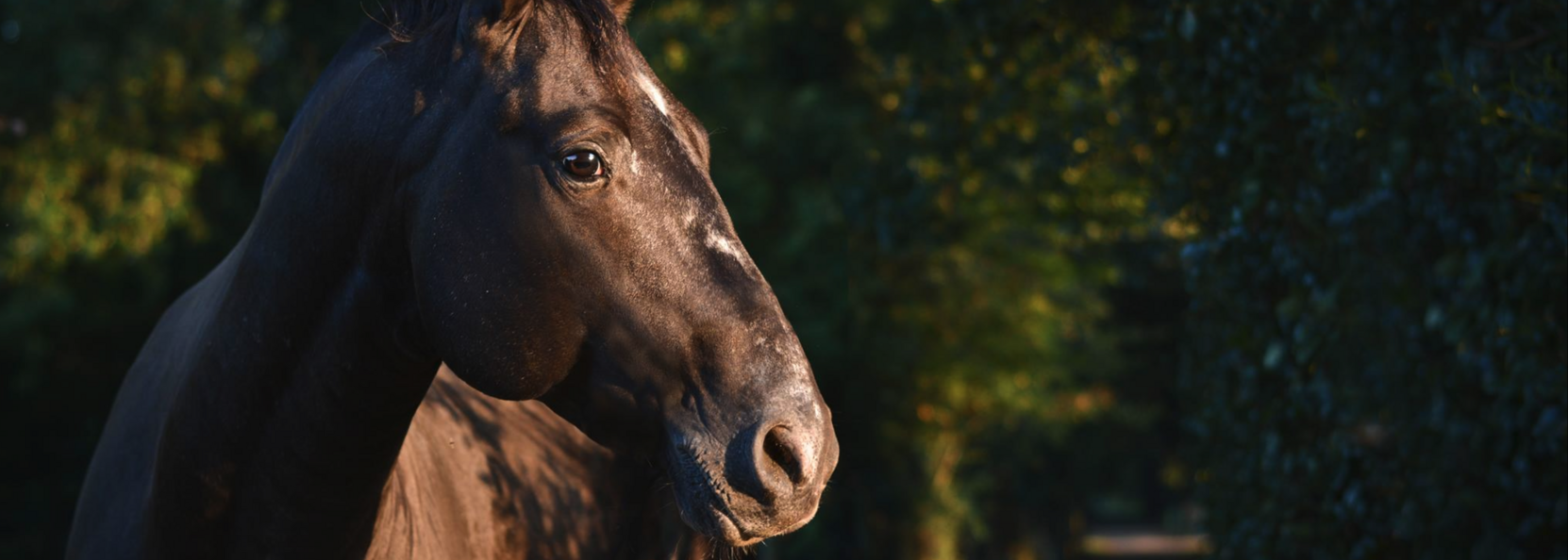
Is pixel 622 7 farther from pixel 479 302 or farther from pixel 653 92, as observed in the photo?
pixel 479 302

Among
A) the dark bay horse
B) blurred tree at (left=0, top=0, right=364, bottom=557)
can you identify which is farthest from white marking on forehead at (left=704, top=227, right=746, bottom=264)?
blurred tree at (left=0, top=0, right=364, bottom=557)

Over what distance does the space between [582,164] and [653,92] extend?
0.23 meters

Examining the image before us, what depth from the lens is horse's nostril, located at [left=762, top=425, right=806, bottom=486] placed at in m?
2.01

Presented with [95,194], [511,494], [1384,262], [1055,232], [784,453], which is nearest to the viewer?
[784,453]

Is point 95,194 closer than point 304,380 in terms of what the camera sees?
No

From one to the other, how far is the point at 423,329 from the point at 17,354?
1375 centimetres

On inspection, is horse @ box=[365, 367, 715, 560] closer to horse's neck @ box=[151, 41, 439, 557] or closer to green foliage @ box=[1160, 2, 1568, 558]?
horse's neck @ box=[151, 41, 439, 557]

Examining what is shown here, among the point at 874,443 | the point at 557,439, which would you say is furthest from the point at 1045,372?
the point at 557,439

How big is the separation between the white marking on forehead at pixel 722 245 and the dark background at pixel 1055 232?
1.58 metres

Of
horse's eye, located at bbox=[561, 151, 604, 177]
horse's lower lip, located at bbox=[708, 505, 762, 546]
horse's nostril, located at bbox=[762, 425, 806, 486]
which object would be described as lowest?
horse's lower lip, located at bbox=[708, 505, 762, 546]

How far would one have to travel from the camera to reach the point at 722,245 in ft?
7.17

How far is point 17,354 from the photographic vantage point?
1382 centimetres

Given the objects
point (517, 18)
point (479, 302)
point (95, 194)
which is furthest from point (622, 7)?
point (95, 194)

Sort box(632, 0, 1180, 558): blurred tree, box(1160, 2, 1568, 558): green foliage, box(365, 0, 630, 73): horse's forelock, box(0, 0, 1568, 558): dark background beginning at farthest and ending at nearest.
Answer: box(632, 0, 1180, 558): blurred tree
box(0, 0, 1568, 558): dark background
box(1160, 2, 1568, 558): green foliage
box(365, 0, 630, 73): horse's forelock
